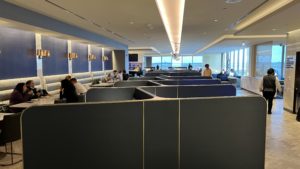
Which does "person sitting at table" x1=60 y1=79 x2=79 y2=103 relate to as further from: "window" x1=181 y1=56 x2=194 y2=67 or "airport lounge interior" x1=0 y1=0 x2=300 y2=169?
"window" x1=181 y1=56 x2=194 y2=67

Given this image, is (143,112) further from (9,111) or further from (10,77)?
(10,77)

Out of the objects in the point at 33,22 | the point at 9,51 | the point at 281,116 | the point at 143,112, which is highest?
the point at 33,22

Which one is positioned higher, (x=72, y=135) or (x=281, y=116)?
(x=72, y=135)

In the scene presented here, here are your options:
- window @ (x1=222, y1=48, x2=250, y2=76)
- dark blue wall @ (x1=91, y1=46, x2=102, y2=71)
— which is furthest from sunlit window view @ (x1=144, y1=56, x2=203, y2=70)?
dark blue wall @ (x1=91, y1=46, x2=102, y2=71)

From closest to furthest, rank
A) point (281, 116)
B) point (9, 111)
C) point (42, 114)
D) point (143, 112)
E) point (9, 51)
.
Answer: point (42, 114), point (143, 112), point (9, 111), point (9, 51), point (281, 116)

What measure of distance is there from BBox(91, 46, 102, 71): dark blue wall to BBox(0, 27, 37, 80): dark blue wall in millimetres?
Result: 5929

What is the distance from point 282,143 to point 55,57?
309 inches

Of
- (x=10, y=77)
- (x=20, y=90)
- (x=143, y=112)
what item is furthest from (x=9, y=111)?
(x=143, y=112)

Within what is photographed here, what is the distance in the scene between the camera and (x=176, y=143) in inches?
88.6

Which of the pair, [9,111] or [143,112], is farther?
[9,111]

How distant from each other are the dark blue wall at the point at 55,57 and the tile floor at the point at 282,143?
407 cm

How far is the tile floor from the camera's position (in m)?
4.02

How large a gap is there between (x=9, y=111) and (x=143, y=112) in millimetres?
3969

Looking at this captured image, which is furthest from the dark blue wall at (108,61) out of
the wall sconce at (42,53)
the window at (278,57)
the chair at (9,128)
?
the chair at (9,128)
